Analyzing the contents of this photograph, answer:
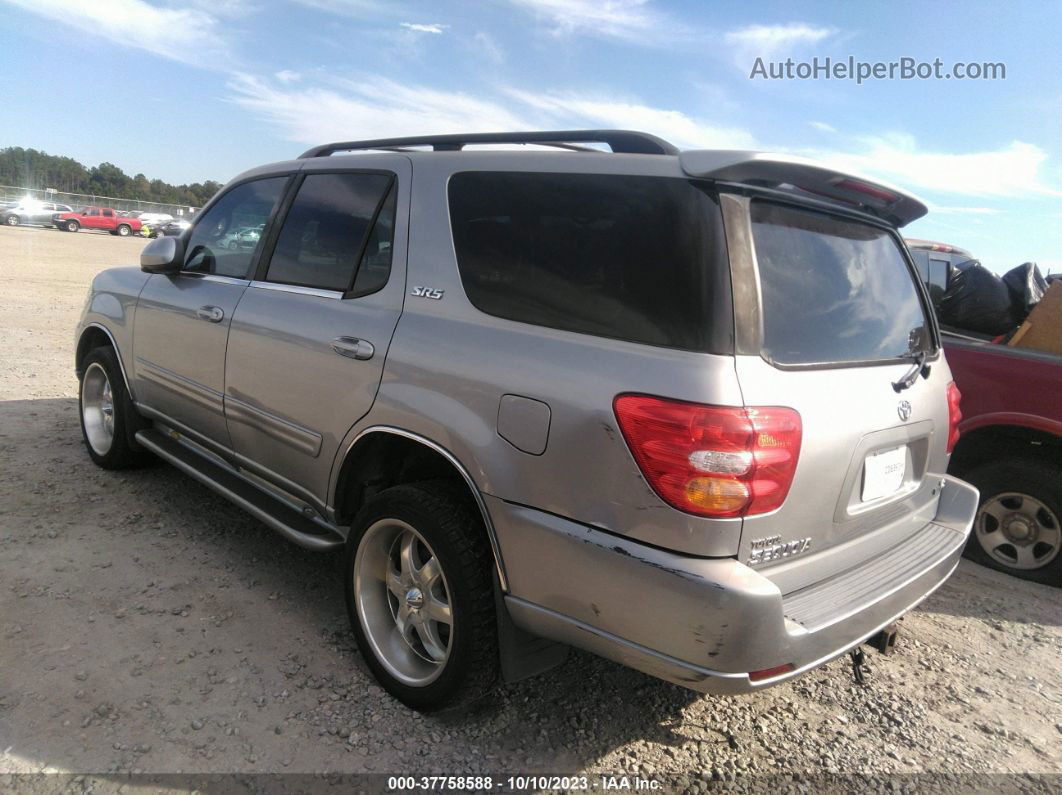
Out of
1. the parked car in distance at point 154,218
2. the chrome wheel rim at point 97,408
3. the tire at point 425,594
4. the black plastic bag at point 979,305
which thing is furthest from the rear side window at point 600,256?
the parked car in distance at point 154,218

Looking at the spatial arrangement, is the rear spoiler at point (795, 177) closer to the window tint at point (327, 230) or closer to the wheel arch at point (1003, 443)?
the window tint at point (327, 230)

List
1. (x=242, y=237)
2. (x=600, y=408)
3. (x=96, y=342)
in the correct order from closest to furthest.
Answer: (x=600, y=408) → (x=242, y=237) → (x=96, y=342)

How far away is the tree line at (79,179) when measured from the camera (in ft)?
280

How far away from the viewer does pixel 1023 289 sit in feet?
16.6

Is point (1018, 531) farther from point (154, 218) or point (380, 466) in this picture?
point (154, 218)

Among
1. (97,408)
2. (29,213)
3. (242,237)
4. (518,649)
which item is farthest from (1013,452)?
(29,213)

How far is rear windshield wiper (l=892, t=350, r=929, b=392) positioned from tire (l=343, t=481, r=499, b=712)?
1.46 metres

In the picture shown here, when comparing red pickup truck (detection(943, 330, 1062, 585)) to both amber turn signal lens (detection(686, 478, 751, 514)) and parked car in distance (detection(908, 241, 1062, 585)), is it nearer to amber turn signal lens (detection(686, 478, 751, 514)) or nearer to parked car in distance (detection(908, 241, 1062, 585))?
parked car in distance (detection(908, 241, 1062, 585))

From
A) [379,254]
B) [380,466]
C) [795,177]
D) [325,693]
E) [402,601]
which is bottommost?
[325,693]

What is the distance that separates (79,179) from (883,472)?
115605 mm

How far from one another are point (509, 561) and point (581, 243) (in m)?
0.97

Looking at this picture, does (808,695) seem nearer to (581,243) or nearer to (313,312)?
(581,243)

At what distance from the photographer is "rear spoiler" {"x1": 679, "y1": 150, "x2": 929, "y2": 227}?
78.4 inches

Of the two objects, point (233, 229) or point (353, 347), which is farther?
point (233, 229)
